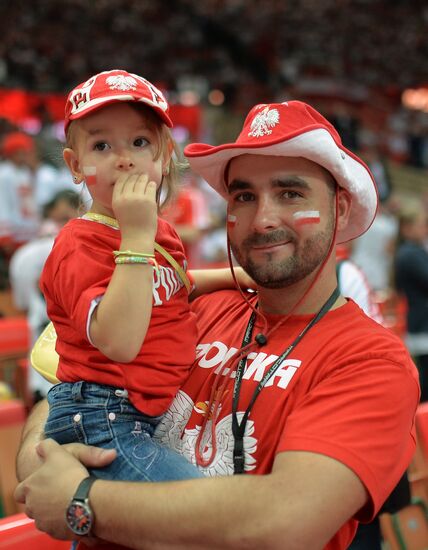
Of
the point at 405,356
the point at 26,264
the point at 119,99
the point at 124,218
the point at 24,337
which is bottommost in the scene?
the point at 24,337

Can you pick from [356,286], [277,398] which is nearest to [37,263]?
[356,286]

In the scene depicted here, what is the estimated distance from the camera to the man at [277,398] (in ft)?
4.39

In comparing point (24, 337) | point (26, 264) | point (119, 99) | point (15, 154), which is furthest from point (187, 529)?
point (15, 154)

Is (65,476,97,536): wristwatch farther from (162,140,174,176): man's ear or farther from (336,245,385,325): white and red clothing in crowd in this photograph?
(336,245,385,325): white and red clothing in crowd

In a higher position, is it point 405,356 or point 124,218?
point 124,218

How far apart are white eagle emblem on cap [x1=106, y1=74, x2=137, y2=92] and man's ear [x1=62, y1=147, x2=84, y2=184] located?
0.18 metres

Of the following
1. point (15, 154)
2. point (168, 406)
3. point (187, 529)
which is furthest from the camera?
point (15, 154)

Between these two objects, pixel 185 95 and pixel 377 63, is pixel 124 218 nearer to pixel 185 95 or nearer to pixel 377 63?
pixel 185 95

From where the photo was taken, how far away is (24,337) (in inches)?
175

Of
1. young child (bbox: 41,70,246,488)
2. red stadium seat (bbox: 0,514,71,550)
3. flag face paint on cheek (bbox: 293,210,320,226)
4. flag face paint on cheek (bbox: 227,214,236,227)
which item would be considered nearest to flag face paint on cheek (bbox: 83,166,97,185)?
young child (bbox: 41,70,246,488)

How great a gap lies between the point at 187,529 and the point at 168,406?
362 millimetres

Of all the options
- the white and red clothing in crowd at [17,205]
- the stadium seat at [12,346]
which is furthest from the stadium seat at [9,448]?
the white and red clothing in crowd at [17,205]

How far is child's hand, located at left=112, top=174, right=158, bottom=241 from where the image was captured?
150cm

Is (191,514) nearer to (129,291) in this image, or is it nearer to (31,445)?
(129,291)
